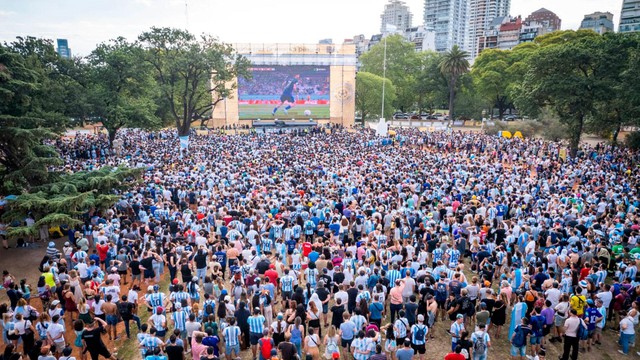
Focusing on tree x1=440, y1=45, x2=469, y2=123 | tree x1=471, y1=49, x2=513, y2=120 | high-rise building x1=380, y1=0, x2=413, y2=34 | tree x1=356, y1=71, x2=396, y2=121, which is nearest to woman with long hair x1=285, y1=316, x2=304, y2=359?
tree x1=356, y1=71, x2=396, y2=121

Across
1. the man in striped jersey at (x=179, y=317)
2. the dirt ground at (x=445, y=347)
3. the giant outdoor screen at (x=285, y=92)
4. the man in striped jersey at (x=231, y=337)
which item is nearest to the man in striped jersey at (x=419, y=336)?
the dirt ground at (x=445, y=347)

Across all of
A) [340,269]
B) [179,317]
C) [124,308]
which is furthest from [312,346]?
[124,308]

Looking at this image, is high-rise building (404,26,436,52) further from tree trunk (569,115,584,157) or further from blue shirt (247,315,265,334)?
blue shirt (247,315,265,334)

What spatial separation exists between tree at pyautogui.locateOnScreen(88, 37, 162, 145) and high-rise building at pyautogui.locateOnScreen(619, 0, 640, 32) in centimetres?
9631

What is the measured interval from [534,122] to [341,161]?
2700cm

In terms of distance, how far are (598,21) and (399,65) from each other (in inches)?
2693

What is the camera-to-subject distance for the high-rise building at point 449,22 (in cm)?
14325

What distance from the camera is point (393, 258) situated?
33.3 ft

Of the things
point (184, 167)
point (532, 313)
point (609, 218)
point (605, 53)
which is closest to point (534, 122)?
point (605, 53)

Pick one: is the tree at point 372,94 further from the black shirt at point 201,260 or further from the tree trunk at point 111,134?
the black shirt at point 201,260

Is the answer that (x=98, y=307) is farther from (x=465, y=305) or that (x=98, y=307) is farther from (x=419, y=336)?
(x=465, y=305)

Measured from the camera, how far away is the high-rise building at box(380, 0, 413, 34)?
594ft

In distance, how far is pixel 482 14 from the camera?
451 feet

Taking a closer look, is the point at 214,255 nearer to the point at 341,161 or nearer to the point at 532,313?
the point at 532,313
